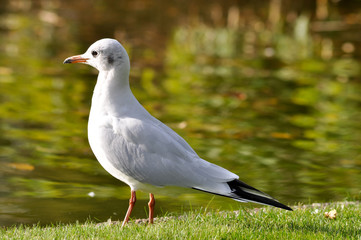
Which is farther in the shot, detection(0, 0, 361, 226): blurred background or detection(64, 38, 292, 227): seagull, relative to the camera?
detection(0, 0, 361, 226): blurred background

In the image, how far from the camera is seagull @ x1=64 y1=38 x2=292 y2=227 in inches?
185

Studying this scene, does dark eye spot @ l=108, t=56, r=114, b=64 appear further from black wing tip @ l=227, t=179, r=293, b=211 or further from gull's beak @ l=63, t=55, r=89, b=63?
black wing tip @ l=227, t=179, r=293, b=211

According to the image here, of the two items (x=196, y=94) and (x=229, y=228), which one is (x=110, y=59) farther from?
(x=196, y=94)

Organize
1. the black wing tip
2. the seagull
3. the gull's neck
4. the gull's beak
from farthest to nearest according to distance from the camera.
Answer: the gull's beak < the gull's neck < the seagull < the black wing tip

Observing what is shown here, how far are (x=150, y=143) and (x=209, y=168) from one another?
46 centimetres

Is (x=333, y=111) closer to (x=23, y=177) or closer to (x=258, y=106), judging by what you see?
(x=258, y=106)

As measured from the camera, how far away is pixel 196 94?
11148mm

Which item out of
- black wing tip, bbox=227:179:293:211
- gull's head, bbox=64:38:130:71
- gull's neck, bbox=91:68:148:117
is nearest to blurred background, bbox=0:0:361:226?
black wing tip, bbox=227:179:293:211

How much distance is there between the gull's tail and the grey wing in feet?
0.21

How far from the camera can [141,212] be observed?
607 cm

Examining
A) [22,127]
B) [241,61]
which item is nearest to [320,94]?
[241,61]

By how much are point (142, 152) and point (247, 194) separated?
806mm

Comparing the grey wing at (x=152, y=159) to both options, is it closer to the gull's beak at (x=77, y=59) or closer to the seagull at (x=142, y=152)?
the seagull at (x=142, y=152)

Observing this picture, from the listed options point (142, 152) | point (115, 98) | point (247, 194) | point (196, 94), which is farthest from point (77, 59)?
point (196, 94)
